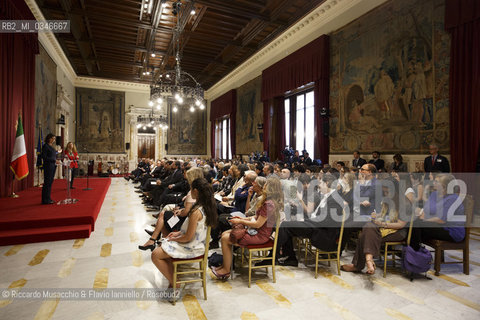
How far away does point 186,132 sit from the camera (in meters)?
19.4

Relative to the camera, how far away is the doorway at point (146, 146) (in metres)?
19.4

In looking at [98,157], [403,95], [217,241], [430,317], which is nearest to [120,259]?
[217,241]

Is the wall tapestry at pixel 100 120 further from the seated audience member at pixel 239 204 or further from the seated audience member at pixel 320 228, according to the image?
the seated audience member at pixel 320 228

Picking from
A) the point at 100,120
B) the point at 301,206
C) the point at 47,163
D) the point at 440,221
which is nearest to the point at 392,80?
the point at 440,221

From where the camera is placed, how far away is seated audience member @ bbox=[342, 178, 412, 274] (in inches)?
132

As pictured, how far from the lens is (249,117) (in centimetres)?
1366

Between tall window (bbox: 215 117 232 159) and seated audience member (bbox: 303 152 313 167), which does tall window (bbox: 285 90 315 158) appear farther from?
tall window (bbox: 215 117 232 159)

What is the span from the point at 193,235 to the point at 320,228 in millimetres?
1700

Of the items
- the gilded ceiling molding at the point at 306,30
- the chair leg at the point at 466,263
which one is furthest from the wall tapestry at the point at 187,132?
the chair leg at the point at 466,263

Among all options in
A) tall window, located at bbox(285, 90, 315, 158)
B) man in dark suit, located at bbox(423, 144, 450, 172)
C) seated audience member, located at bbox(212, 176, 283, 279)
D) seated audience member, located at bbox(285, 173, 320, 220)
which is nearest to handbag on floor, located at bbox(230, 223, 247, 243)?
seated audience member, located at bbox(212, 176, 283, 279)

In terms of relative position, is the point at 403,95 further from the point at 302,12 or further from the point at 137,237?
the point at 137,237

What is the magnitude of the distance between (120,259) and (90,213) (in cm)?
198

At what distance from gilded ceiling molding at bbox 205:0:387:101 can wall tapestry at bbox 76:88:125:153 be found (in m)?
8.75

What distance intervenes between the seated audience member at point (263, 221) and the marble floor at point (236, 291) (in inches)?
11.0
